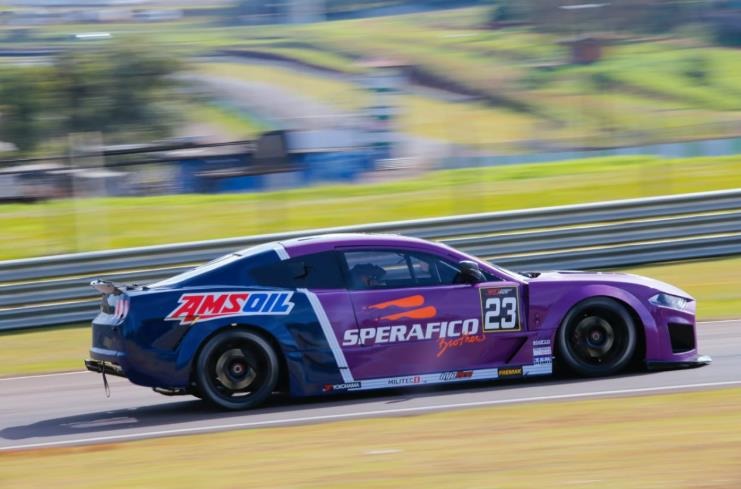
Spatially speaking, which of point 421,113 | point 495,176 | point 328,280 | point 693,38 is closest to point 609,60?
point 693,38

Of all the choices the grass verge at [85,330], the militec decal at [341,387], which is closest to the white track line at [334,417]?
the militec decal at [341,387]

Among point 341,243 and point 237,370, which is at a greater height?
point 341,243

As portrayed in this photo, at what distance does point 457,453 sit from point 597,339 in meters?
2.93

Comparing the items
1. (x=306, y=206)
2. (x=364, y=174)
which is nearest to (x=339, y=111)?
(x=364, y=174)

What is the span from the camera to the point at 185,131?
37406mm

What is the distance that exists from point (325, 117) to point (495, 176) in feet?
64.8

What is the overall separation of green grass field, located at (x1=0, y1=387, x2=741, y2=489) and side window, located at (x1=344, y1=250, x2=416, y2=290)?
1.36 meters

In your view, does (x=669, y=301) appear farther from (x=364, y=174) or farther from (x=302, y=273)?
(x=364, y=174)

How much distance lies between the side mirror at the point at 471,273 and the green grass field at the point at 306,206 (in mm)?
8866

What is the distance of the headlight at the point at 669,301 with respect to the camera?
8914mm

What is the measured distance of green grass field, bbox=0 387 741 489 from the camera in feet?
18.4

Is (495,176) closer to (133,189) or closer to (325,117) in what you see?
(133,189)

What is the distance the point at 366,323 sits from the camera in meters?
8.57

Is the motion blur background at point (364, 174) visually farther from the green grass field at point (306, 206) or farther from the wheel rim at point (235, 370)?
the wheel rim at point (235, 370)
